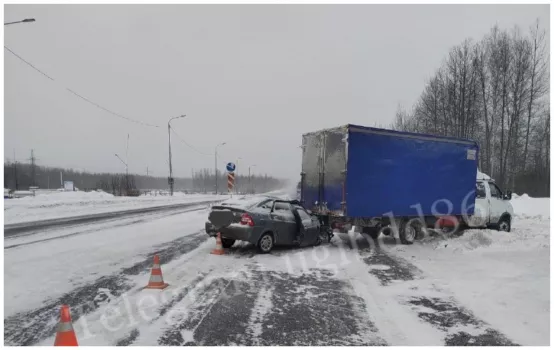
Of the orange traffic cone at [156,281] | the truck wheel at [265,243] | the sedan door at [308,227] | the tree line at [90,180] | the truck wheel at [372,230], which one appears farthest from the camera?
the tree line at [90,180]

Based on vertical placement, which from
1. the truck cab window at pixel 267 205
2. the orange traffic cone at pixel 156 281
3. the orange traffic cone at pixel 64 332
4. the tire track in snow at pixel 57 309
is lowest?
the tire track in snow at pixel 57 309

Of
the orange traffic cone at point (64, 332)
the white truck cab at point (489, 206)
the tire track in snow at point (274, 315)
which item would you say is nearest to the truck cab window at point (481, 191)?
the white truck cab at point (489, 206)

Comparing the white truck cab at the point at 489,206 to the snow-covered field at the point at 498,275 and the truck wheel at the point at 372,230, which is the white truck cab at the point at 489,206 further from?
the truck wheel at the point at 372,230

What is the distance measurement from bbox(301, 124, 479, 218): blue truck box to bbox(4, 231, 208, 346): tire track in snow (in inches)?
205

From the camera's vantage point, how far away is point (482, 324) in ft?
16.2

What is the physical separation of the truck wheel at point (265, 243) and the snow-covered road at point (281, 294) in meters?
0.19

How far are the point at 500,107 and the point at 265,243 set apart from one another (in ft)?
120

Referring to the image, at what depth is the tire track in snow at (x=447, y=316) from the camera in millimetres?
4427

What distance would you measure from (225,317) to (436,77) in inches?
1734

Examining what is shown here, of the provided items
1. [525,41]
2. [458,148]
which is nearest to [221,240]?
[458,148]

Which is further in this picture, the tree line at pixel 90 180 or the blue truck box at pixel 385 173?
the tree line at pixel 90 180

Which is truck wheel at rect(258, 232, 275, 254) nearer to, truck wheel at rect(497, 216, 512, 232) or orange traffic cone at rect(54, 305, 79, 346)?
orange traffic cone at rect(54, 305, 79, 346)

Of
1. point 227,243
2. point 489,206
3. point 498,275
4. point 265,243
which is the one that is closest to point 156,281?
point 265,243

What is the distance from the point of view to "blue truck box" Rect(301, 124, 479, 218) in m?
10.2
